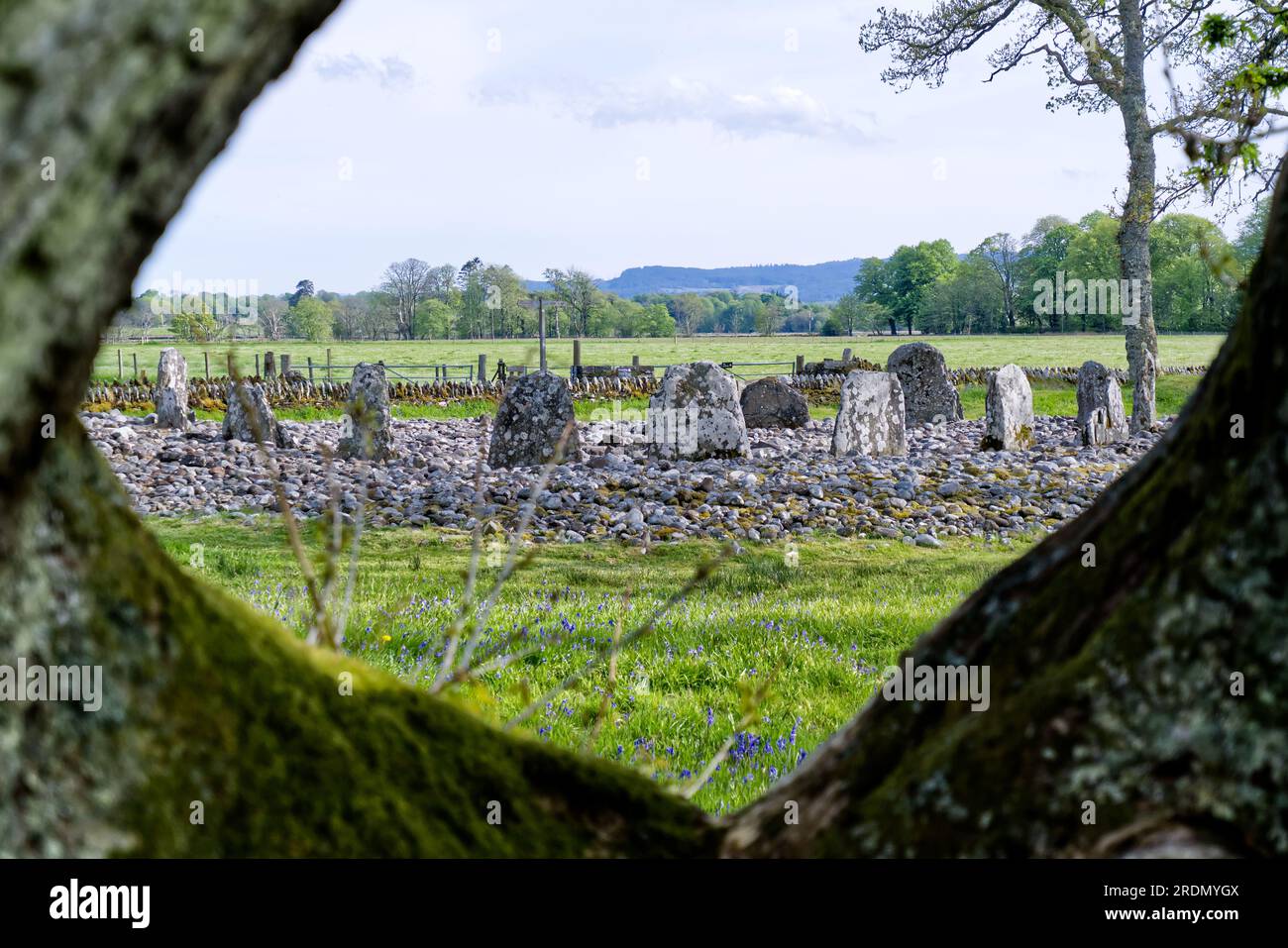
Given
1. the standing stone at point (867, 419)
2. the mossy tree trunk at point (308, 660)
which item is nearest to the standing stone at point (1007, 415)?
the standing stone at point (867, 419)

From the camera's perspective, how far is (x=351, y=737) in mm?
1642

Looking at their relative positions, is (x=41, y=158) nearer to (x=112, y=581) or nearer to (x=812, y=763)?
(x=112, y=581)

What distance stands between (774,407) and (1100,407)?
21.5 ft

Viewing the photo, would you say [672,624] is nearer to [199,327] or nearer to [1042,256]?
[199,327]

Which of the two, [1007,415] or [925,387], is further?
[925,387]

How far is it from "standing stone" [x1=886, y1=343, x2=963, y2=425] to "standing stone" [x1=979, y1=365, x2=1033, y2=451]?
177 inches

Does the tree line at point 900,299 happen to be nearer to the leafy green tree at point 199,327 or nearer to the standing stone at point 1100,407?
the standing stone at point 1100,407

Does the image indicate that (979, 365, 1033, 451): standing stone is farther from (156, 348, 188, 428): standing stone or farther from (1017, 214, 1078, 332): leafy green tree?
(1017, 214, 1078, 332): leafy green tree

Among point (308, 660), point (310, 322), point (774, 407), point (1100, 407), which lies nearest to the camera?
point (308, 660)

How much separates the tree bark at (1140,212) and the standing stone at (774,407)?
7281 mm

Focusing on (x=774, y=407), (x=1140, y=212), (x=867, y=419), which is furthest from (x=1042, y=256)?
(x=867, y=419)

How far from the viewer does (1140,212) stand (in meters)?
22.6
